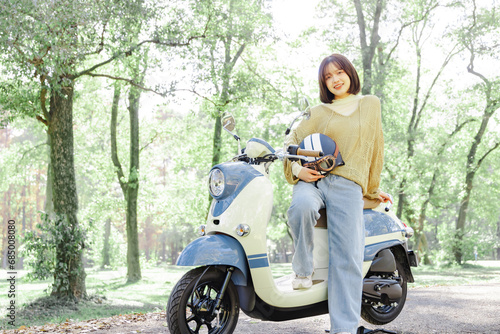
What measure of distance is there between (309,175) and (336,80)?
77cm

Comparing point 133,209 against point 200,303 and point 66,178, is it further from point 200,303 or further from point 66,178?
point 200,303

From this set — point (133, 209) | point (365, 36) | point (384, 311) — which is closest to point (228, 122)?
point (384, 311)

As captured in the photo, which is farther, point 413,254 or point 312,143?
point 413,254

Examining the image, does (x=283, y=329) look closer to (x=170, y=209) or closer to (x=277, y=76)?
(x=277, y=76)

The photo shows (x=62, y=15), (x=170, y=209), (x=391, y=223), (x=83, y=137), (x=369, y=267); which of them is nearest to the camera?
(x=369, y=267)

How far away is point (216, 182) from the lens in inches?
134

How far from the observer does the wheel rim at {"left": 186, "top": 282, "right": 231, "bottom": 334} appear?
3.21 m

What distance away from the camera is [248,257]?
10.8ft

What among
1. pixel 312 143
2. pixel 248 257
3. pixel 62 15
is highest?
pixel 62 15

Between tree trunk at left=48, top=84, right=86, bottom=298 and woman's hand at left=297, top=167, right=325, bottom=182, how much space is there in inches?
229

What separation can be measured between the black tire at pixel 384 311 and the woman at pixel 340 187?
0.86m

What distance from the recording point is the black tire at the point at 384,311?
426 centimetres

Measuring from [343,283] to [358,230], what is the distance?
387mm

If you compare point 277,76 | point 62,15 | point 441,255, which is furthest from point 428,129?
point 62,15
